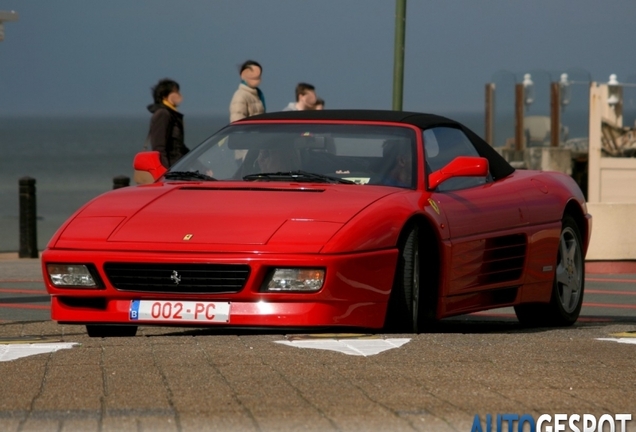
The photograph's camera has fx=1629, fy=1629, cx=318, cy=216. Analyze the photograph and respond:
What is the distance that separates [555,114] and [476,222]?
783 inches

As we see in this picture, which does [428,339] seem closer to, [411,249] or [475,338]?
[475,338]

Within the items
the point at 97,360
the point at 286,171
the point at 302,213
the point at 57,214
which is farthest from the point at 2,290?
the point at 57,214

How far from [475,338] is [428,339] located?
0.31 m

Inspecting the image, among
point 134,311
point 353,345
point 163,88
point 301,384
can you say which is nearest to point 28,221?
point 163,88

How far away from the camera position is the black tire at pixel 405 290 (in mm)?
8852

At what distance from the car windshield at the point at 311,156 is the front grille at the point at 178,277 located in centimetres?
120

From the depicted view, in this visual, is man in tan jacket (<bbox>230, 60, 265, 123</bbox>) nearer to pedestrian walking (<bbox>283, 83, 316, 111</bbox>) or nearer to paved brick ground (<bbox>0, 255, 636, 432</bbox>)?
pedestrian walking (<bbox>283, 83, 316, 111</bbox>)

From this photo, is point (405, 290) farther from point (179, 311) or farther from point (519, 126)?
point (519, 126)

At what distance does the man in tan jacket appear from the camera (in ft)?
51.4

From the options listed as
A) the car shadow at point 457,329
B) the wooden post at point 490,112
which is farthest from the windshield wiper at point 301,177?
the wooden post at point 490,112

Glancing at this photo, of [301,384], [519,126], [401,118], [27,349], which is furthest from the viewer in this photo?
[519,126]

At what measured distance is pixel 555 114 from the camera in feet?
96.1

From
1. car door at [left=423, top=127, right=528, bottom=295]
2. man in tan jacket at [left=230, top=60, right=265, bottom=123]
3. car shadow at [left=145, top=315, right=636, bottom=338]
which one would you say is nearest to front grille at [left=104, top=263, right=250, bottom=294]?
car shadow at [left=145, top=315, right=636, bottom=338]

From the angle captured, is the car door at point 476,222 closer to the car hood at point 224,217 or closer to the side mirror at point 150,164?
the car hood at point 224,217
